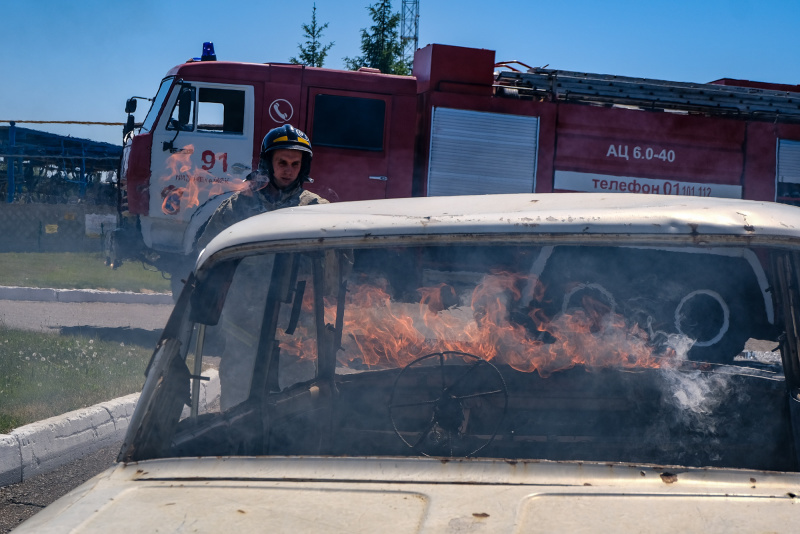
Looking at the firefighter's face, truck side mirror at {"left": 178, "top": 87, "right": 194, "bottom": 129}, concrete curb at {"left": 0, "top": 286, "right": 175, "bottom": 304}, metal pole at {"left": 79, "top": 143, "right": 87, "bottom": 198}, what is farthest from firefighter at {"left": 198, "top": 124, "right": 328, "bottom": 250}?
metal pole at {"left": 79, "top": 143, "right": 87, "bottom": 198}

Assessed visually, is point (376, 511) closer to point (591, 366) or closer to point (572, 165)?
point (591, 366)

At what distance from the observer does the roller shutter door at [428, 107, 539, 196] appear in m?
9.23

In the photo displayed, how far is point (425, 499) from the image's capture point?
5.28 ft

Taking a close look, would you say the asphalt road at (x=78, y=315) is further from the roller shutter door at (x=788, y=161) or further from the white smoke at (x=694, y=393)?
the roller shutter door at (x=788, y=161)

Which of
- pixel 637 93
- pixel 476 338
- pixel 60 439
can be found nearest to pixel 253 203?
pixel 476 338

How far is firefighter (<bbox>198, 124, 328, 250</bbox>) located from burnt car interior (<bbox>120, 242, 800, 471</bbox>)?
2.67 feet

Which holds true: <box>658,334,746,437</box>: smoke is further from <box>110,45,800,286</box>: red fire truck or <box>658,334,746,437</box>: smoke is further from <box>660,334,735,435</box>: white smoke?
<box>110,45,800,286</box>: red fire truck

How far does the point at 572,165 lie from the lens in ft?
30.9

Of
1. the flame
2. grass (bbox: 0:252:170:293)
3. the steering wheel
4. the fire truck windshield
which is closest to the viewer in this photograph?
the steering wheel

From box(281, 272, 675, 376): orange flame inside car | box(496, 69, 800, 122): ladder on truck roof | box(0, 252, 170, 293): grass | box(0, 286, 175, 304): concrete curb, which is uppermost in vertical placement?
box(496, 69, 800, 122): ladder on truck roof

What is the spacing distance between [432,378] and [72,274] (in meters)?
14.2

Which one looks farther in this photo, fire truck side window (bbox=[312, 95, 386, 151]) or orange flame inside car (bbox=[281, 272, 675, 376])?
Answer: fire truck side window (bbox=[312, 95, 386, 151])

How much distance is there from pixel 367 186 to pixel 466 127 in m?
1.45

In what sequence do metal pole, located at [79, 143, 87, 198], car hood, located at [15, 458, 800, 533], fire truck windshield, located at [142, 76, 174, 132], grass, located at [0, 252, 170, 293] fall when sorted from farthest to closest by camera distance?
metal pole, located at [79, 143, 87, 198], grass, located at [0, 252, 170, 293], fire truck windshield, located at [142, 76, 174, 132], car hood, located at [15, 458, 800, 533]
